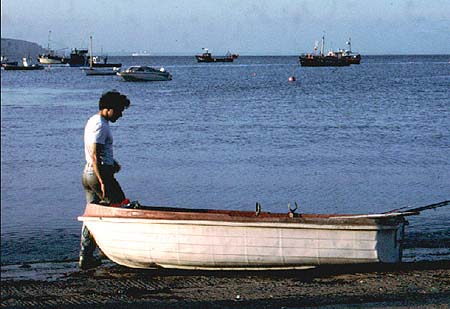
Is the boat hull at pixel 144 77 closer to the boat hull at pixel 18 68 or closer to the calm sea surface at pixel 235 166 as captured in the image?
the boat hull at pixel 18 68

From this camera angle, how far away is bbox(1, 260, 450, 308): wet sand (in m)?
8.62

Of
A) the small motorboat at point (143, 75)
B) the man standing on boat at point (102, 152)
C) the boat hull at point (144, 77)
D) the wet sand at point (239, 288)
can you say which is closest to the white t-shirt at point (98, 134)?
the man standing on boat at point (102, 152)

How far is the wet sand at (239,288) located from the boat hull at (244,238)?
0.62ft

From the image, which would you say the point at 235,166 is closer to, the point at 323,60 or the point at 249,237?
the point at 249,237

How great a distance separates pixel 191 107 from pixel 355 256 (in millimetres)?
36557

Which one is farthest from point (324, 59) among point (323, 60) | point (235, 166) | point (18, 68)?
point (235, 166)

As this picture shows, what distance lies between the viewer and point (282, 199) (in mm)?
16406

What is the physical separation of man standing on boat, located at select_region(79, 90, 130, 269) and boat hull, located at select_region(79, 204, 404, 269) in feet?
0.71

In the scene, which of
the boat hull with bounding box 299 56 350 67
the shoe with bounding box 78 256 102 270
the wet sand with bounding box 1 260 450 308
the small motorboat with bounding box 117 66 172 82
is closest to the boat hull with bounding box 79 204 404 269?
the wet sand with bounding box 1 260 450 308

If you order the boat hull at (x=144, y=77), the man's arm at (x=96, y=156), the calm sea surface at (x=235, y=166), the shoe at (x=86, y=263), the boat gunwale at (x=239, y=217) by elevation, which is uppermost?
the man's arm at (x=96, y=156)

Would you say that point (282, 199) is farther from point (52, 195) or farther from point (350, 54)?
point (350, 54)

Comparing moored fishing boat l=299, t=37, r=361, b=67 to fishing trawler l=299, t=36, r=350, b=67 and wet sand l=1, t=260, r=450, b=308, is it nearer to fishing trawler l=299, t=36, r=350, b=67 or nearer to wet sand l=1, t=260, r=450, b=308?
fishing trawler l=299, t=36, r=350, b=67

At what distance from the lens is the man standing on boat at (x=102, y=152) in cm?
970

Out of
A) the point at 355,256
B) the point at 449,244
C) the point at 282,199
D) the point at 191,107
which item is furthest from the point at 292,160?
the point at 191,107
